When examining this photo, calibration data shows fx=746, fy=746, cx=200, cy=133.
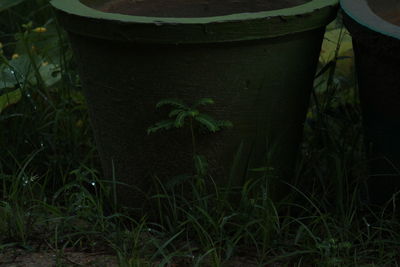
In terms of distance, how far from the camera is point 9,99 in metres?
2.78

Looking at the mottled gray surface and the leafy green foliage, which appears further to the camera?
the mottled gray surface

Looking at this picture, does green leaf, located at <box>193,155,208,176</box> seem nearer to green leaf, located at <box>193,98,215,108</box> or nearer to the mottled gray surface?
green leaf, located at <box>193,98,215,108</box>

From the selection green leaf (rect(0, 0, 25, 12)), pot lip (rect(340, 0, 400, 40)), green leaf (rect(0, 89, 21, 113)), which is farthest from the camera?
green leaf (rect(0, 0, 25, 12))

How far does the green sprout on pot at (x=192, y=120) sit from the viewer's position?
2.13 metres

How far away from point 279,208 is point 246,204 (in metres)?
0.26

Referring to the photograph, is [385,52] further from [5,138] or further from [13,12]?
[13,12]

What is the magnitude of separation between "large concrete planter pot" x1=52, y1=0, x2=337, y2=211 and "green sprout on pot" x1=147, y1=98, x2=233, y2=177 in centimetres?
3

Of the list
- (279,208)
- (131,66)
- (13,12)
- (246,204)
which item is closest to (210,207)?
(246,204)

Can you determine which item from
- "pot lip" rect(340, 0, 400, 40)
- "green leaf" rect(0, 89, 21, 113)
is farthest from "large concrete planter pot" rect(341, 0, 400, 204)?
"green leaf" rect(0, 89, 21, 113)

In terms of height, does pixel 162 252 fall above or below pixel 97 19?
below

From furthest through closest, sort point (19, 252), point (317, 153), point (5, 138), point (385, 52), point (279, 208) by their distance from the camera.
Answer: point (5, 138) → point (317, 153) → point (279, 208) → point (19, 252) → point (385, 52)

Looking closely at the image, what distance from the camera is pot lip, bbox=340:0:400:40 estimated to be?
2.03m

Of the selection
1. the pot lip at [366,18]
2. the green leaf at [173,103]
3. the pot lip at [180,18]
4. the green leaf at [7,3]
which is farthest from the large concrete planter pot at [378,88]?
Answer: the green leaf at [7,3]

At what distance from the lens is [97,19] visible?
2.12m
